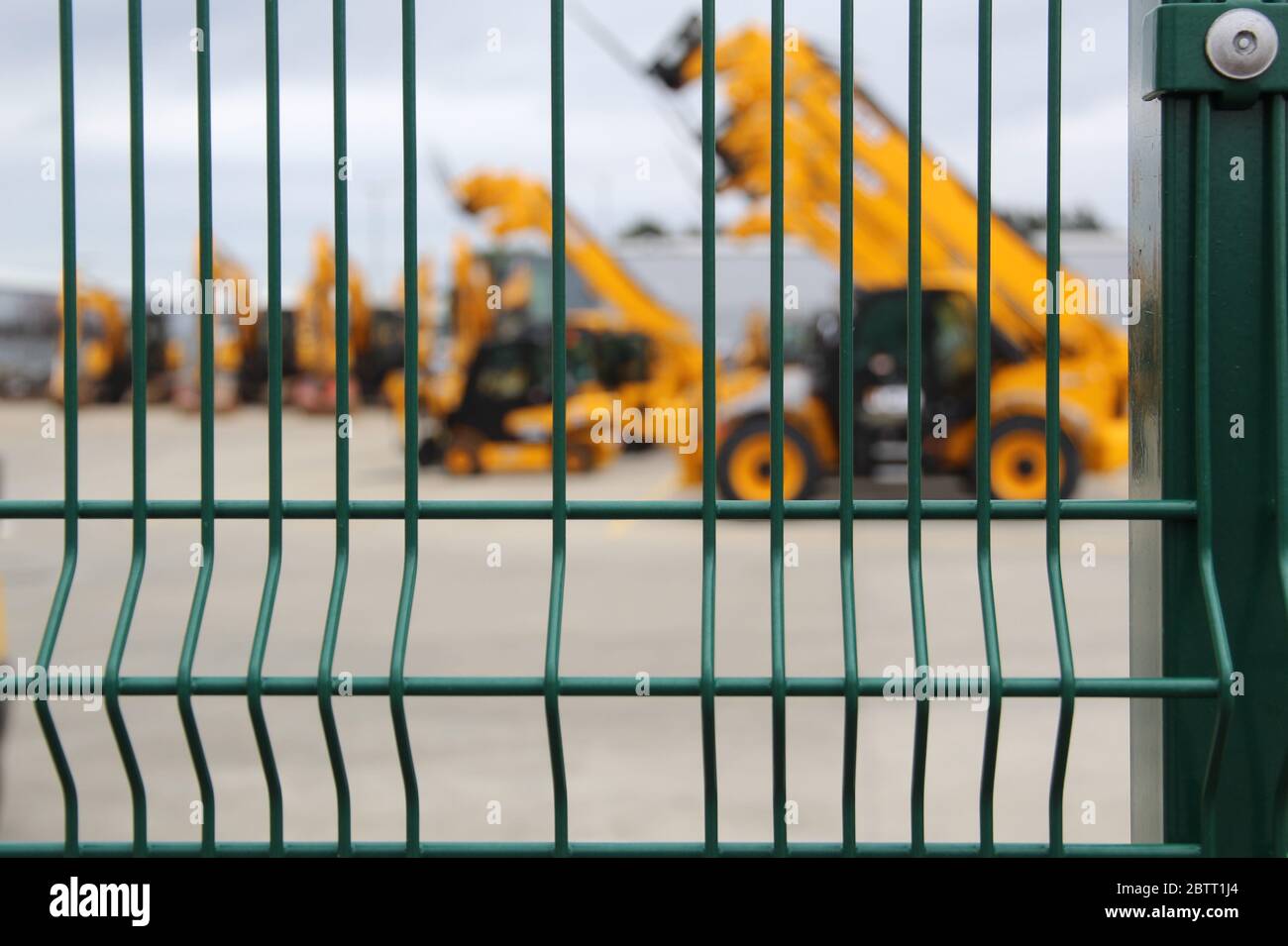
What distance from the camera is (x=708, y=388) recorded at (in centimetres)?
216

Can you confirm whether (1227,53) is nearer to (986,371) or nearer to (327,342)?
(986,371)

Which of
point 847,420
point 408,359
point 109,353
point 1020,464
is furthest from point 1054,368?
point 109,353

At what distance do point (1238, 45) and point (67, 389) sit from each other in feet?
6.10

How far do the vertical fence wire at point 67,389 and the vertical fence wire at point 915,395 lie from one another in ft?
4.08

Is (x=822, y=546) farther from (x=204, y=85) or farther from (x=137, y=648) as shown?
(x=204, y=85)

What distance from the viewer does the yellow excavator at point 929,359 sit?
12648 millimetres

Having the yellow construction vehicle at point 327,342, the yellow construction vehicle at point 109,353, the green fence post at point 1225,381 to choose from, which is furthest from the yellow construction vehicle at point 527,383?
the yellow construction vehicle at point 109,353

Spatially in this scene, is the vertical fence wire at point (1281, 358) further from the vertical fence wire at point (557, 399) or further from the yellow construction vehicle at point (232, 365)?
the yellow construction vehicle at point (232, 365)

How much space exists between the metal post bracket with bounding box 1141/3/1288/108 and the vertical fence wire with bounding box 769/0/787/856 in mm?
617

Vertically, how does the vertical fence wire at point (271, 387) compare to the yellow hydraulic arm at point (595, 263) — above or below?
below

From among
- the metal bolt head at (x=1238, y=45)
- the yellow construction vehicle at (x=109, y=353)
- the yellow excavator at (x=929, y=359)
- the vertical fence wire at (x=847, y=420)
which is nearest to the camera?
the vertical fence wire at (x=847, y=420)

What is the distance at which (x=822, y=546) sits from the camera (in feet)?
41.4
